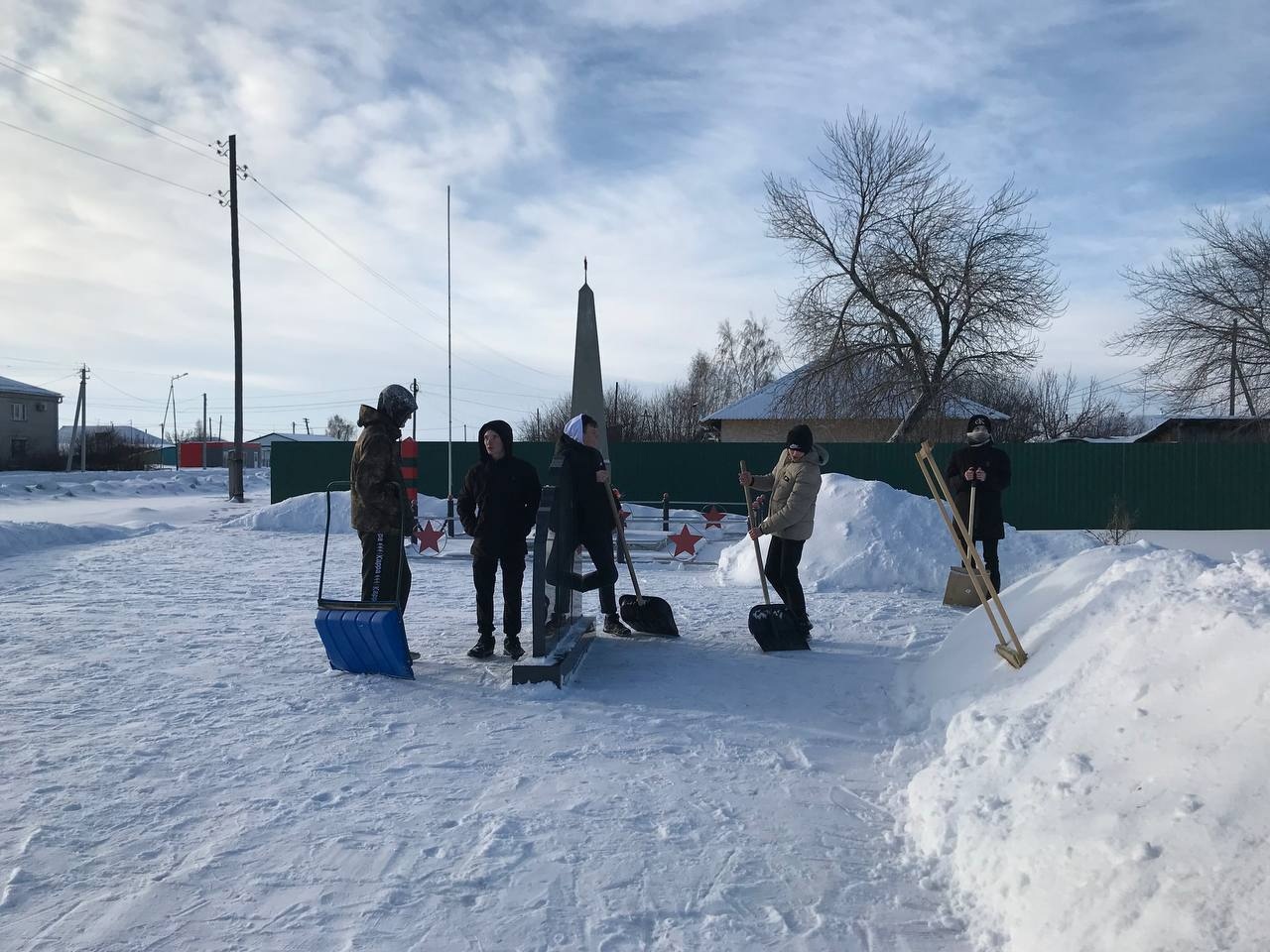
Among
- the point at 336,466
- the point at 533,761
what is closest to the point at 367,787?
the point at 533,761

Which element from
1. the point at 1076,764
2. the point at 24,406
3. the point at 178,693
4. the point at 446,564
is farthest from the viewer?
the point at 24,406

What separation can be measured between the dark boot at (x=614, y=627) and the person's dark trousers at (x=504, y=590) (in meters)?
1.04

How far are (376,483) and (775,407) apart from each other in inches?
770

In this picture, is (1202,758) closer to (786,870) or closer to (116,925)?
(786,870)

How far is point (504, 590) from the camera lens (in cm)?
633

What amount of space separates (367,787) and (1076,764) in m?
2.94

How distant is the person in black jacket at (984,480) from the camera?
311 inches

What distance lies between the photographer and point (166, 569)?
37.7 feet

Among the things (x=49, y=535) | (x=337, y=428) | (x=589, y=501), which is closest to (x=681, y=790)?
(x=589, y=501)

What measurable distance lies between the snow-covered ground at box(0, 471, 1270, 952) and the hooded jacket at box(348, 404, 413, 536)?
41.8 inches

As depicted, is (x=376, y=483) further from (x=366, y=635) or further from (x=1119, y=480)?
(x=1119, y=480)

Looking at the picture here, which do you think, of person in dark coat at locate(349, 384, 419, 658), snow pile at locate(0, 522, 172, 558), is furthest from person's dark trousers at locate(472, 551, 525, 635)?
snow pile at locate(0, 522, 172, 558)

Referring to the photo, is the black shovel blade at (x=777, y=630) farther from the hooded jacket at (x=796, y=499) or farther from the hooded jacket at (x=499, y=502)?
the hooded jacket at (x=499, y=502)

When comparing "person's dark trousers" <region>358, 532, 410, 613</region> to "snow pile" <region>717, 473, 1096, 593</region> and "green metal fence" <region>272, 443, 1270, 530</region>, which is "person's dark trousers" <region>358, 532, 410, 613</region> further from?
"green metal fence" <region>272, 443, 1270, 530</region>
